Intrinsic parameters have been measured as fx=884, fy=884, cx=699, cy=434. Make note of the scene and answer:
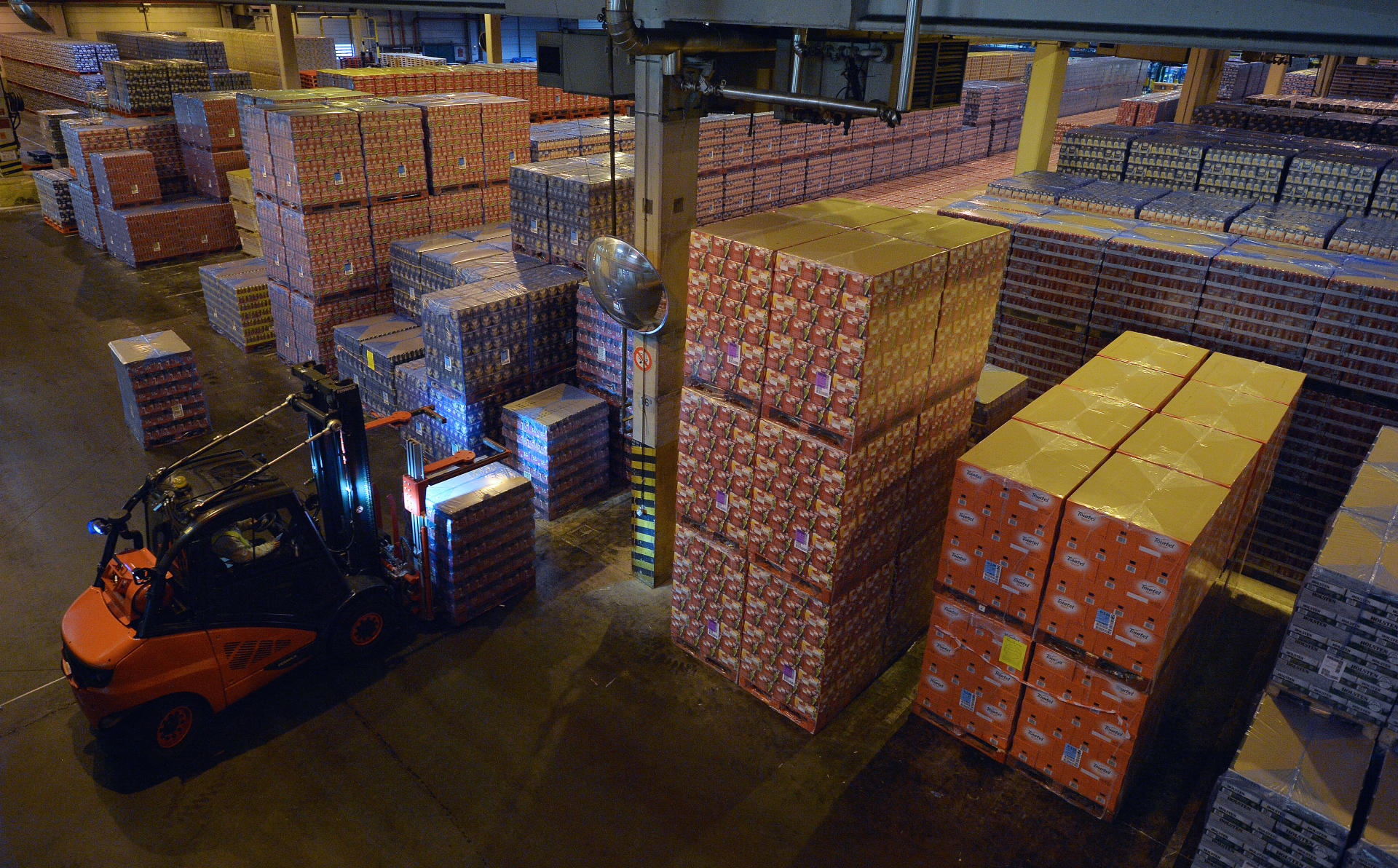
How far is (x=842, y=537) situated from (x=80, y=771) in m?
5.57

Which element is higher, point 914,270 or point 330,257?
point 914,270

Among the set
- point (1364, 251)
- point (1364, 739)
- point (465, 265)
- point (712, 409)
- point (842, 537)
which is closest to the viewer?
point (1364, 739)

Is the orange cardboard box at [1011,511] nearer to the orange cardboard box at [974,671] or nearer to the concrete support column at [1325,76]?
the orange cardboard box at [974,671]

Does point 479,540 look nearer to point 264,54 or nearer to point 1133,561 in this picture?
point 1133,561

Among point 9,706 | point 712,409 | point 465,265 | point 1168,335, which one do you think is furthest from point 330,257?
point 1168,335

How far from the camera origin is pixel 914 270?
18.9 ft

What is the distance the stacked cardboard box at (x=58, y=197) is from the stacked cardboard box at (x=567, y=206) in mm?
13817

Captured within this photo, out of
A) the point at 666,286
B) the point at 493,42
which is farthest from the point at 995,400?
the point at 493,42

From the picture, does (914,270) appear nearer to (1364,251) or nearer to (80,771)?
(1364,251)

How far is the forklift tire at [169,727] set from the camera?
5965 mm

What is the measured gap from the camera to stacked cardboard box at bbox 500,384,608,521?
362 inches

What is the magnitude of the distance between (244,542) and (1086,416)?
20.2ft

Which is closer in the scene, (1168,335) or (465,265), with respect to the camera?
(1168,335)

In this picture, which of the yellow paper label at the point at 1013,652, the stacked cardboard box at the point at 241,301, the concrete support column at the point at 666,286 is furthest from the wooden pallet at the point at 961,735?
the stacked cardboard box at the point at 241,301
